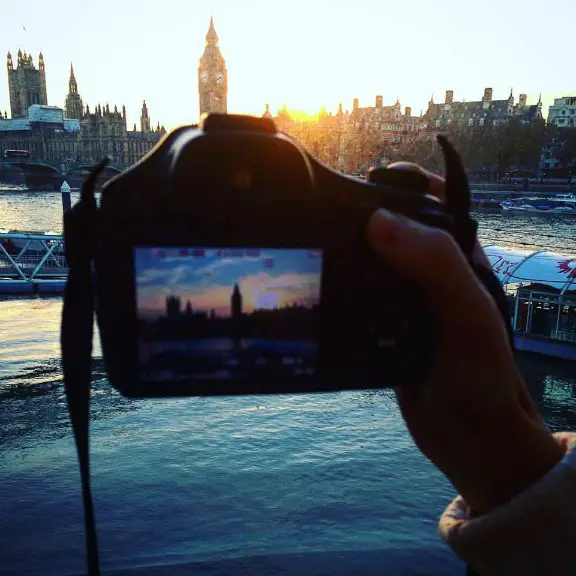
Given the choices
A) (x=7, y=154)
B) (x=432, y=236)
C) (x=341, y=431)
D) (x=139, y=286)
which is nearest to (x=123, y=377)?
(x=139, y=286)

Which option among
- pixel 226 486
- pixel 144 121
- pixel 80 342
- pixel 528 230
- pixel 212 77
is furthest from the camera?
pixel 212 77

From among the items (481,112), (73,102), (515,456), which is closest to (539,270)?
(515,456)

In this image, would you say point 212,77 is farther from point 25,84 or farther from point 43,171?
point 43,171

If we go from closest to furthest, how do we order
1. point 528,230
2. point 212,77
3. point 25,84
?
point 528,230 → point 212,77 → point 25,84

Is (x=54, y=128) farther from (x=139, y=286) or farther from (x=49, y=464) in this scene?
(x=139, y=286)

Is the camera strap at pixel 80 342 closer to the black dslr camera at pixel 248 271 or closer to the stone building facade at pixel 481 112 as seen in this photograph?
the black dslr camera at pixel 248 271

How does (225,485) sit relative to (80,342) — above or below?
below
